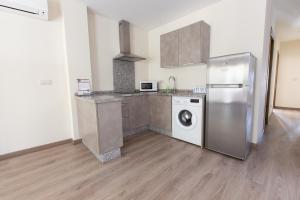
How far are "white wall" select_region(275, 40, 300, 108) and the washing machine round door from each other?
5.24 metres

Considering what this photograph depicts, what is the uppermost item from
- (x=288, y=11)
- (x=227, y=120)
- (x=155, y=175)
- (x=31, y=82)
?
(x=288, y=11)

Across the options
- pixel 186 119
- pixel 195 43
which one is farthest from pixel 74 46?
pixel 186 119

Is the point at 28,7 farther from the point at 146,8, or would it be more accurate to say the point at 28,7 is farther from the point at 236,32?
the point at 236,32

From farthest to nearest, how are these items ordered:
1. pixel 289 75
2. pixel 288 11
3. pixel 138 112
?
pixel 289 75, pixel 138 112, pixel 288 11

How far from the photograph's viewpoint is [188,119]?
257 cm

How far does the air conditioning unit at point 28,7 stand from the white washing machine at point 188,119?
2.63 m

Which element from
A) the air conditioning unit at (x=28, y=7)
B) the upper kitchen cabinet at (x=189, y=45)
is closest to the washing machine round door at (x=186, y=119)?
the upper kitchen cabinet at (x=189, y=45)

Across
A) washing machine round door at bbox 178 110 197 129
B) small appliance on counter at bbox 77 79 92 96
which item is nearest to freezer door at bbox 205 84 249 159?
washing machine round door at bbox 178 110 197 129

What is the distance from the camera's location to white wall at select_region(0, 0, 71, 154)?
206 centimetres

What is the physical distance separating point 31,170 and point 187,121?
247cm

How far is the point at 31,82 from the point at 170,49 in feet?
8.72

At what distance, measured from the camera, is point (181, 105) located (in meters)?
2.55

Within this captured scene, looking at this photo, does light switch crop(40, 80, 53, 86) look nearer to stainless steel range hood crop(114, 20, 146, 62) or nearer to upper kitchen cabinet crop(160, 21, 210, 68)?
stainless steel range hood crop(114, 20, 146, 62)

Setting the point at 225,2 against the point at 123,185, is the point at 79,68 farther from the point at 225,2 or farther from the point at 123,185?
the point at 225,2
